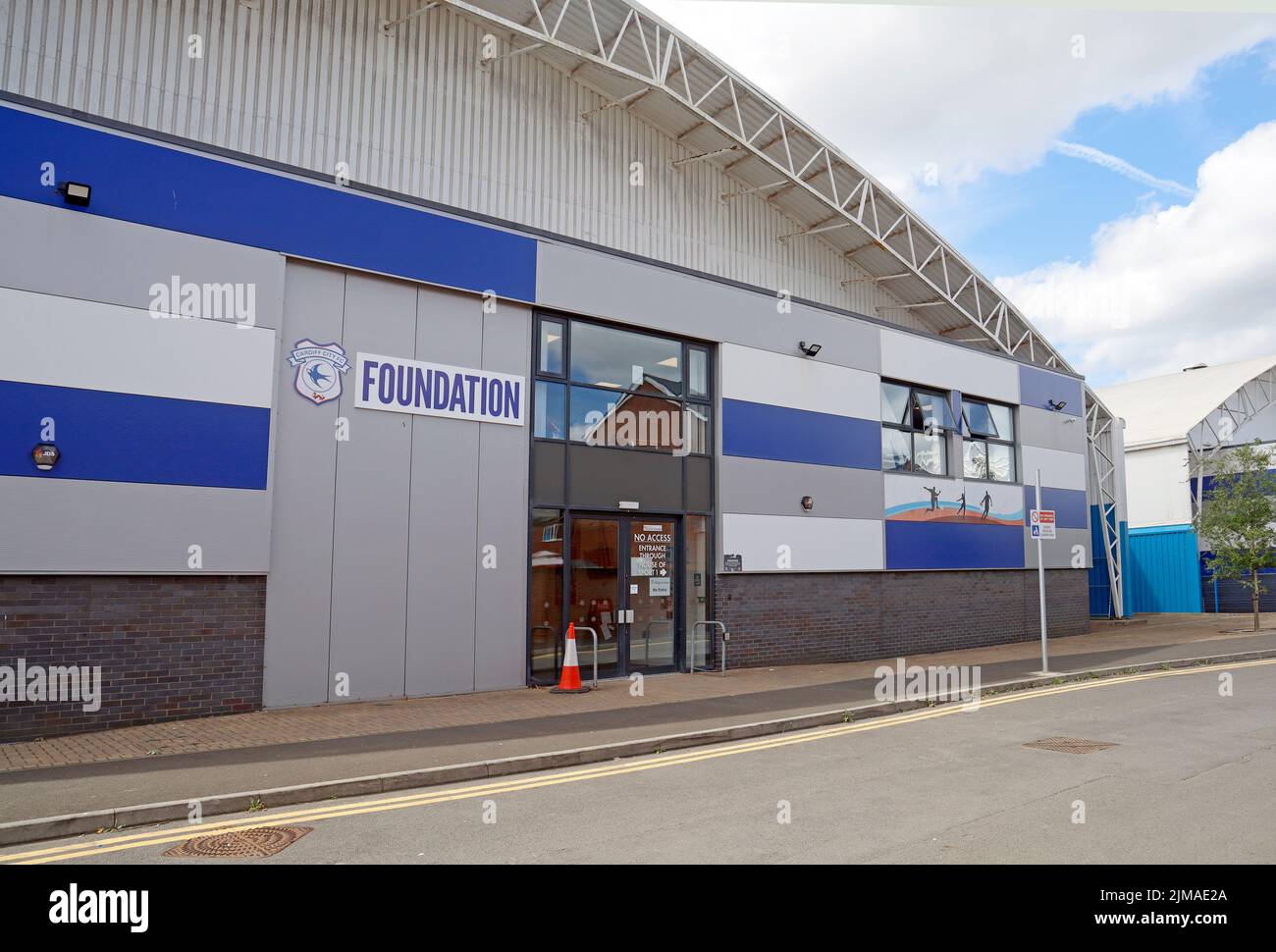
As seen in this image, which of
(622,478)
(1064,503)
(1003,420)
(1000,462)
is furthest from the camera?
(1064,503)

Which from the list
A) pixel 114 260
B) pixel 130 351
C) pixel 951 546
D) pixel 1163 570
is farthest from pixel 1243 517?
pixel 114 260

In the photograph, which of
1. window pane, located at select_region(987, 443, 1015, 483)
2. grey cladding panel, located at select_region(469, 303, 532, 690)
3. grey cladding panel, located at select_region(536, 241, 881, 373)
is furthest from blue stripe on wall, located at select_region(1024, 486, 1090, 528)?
grey cladding panel, located at select_region(469, 303, 532, 690)

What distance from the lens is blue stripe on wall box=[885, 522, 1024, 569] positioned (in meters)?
17.8

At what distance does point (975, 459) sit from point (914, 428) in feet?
7.48

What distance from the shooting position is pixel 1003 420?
2097 cm

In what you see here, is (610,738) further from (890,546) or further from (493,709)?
(890,546)

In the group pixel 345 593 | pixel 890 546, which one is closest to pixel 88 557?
pixel 345 593

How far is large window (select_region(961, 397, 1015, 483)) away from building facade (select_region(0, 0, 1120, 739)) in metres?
0.11

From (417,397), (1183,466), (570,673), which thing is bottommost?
(570,673)

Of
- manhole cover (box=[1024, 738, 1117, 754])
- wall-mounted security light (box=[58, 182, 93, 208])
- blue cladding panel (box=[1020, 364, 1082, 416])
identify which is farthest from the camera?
blue cladding panel (box=[1020, 364, 1082, 416])

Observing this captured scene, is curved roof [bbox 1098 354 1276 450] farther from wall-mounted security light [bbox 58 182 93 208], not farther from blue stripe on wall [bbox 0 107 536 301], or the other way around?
wall-mounted security light [bbox 58 182 93 208]

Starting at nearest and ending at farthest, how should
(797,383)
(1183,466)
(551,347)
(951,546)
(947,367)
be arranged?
(551,347), (797,383), (951,546), (947,367), (1183,466)

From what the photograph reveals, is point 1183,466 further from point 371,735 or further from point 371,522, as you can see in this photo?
point 371,735
